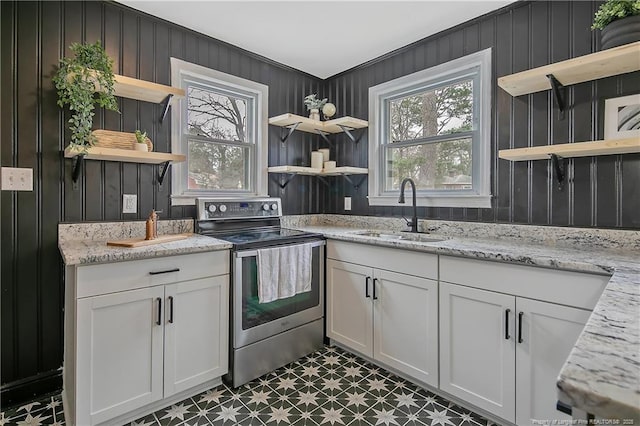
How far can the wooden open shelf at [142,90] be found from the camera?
2057mm

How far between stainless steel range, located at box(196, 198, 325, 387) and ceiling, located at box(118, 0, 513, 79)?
1.29m

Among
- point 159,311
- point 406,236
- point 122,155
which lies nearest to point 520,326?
point 406,236

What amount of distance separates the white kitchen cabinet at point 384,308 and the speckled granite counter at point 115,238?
89 centimetres

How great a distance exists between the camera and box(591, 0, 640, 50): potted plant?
5.27 ft

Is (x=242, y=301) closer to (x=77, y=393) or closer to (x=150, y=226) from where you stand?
(x=150, y=226)

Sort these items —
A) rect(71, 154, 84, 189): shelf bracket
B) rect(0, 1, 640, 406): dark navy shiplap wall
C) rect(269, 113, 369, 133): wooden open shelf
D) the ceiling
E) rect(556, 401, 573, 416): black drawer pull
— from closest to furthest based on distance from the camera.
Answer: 1. rect(556, 401, 573, 416): black drawer pull
2. rect(0, 1, 640, 406): dark navy shiplap wall
3. rect(71, 154, 84, 189): shelf bracket
4. the ceiling
5. rect(269, 113, 369, 133): wooden open shelf

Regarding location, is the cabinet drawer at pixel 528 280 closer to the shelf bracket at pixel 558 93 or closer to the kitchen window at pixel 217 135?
the shelf bracket at pixel 558 93

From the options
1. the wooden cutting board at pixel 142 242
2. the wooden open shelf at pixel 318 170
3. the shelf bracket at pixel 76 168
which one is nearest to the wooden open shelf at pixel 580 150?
the wooden open shelf at pixel 318 170

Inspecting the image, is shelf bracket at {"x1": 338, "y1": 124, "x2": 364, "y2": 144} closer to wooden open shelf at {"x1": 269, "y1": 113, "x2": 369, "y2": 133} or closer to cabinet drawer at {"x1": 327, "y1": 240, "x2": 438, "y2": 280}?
wooden open shelf at {"x1": 269, "y1": 113, "x2": 369, "y2": 133}

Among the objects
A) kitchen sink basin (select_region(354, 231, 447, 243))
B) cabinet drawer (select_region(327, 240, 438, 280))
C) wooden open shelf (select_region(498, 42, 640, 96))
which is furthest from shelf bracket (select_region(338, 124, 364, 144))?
wooden open shelf (select_region(498, 42, 640, 96))

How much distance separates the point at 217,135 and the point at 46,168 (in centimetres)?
120

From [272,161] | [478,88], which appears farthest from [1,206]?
[478,88]

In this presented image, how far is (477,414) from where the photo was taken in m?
1.82

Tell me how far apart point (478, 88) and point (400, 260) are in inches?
55.4
